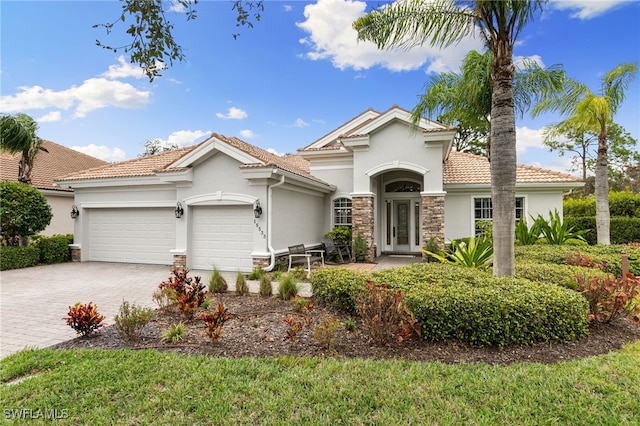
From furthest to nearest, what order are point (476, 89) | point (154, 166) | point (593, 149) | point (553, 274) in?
point (593, 149)
point (154, 166)
point (476, 89)
point (553, 274)

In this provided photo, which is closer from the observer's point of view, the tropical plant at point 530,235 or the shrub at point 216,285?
the shrub at point 216,285

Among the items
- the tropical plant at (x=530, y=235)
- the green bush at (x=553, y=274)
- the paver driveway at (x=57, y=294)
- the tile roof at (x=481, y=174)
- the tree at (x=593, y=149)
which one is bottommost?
the paver driveway at (x=57, y=294)

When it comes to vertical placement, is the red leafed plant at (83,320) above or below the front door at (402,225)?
below

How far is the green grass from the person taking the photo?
311 cm

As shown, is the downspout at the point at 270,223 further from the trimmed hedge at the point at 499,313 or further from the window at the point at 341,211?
the trimmed hedge at the point at 499,313

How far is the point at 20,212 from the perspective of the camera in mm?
12766

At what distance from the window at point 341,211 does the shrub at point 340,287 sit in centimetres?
889

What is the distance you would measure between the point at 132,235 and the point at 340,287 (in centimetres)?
1165

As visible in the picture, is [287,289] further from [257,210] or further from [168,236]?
[168,236]

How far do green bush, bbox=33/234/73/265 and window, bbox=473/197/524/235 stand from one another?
18.2 meters

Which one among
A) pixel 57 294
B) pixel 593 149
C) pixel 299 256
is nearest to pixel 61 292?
pixel 57 294

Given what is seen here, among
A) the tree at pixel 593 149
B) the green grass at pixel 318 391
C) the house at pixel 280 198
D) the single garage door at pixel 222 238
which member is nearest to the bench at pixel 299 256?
the house at pixel 280 198

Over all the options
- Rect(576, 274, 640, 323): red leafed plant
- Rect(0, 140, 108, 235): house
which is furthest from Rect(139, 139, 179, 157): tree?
Rect(576, 274, 640, 323): red leafed plant

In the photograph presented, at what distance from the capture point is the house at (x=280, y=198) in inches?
474
